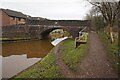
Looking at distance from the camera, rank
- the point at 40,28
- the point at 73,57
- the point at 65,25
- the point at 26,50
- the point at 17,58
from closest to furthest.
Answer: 1. the point at 73,57
2. the point at 17,58
3. the point at 26,50
4. the point at 65,25
5. the point at 40,28

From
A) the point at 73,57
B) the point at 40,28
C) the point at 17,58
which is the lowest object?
the point at 17,58

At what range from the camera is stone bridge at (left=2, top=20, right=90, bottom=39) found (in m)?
38.8

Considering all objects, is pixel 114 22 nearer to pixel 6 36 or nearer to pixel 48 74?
pixel 48 74

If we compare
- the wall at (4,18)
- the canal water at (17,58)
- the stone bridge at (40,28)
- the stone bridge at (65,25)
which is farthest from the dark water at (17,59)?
the wall at (4,18)

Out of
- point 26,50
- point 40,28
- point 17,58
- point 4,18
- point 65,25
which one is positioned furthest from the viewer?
point 4,18

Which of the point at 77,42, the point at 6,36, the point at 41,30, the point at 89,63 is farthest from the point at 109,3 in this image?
the point at 6,36

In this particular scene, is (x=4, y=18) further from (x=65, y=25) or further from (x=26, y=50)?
(x=26, y=50)

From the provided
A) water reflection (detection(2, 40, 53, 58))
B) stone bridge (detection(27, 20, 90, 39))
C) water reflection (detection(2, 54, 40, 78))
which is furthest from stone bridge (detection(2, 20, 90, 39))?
water reflection (detection(2, 54, 40, 78))

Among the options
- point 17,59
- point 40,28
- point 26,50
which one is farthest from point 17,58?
point 40,28

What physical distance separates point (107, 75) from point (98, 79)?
66cm

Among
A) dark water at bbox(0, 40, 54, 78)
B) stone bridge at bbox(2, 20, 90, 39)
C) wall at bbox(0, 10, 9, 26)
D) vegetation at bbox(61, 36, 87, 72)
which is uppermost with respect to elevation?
wall at bbox(0, 10, 9, 26)

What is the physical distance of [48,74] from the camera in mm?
9273

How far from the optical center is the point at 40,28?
41.0 meters

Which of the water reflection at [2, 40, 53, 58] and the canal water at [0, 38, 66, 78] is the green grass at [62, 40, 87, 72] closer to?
the canal water at [0, 38, 66, 78]
